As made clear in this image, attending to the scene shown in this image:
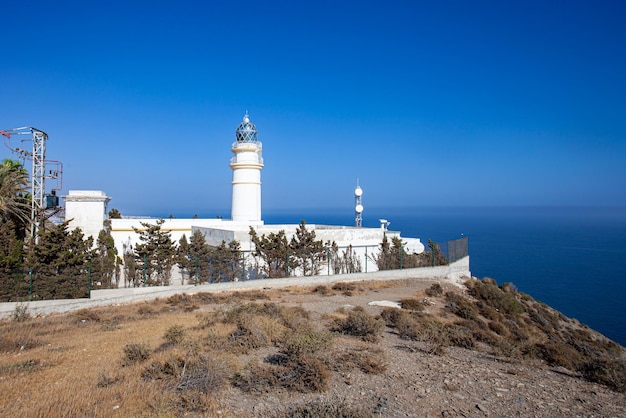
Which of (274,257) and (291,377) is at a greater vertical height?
(274,257)

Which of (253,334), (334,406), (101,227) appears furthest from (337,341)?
(101,227)

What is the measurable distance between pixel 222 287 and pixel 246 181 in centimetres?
1269

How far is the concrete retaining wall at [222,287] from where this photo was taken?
14266 mm

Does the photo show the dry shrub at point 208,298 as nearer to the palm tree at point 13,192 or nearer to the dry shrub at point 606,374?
the palm tree at point 13,192

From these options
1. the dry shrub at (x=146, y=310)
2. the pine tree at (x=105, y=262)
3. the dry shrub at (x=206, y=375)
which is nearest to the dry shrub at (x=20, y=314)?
the pine tree at (x=105, y=262)

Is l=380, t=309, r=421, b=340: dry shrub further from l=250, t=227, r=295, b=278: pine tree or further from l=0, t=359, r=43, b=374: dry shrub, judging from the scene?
l=250, t=227, r=295, b=278: pine tree

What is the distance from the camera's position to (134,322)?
39.5 feet

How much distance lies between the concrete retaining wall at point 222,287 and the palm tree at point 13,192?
6.15 m

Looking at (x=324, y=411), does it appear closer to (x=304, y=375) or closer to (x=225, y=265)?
(x=304, y=375)

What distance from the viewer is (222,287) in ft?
59.5

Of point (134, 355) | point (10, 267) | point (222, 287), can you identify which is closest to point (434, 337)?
point (134, 355)

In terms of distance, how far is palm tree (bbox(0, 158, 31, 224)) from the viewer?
18.3 meters

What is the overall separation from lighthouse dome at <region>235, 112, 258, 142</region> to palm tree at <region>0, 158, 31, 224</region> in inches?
547

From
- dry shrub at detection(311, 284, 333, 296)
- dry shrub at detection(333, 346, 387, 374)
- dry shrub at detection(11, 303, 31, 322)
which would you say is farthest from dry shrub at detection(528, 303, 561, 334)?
dry shrub at detection(11, 303, 31, 322)
